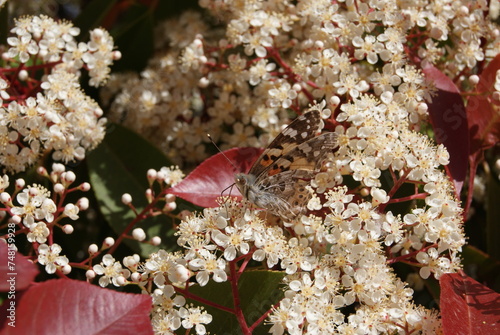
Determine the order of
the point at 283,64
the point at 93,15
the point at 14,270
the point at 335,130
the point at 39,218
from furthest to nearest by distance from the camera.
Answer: the point at 93,15 < the point at 283,64 < the point at 335,130 < the point at 39,218 < the point at 14,270

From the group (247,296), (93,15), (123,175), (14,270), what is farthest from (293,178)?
(93,15)

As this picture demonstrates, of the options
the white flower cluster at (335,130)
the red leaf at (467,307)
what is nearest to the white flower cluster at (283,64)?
the white flower cluster at (335,130)

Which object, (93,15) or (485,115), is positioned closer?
(485,115)

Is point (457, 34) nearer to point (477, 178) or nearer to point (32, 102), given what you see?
point (477, 178)

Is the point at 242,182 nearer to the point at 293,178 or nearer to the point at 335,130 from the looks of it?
the point at 293,178

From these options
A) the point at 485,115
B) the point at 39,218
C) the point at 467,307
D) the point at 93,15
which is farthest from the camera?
the point at 93,15

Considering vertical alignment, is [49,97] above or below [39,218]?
above

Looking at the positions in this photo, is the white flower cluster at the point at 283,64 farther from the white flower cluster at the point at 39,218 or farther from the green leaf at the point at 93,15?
the white flower cluster at the point at 39,218
